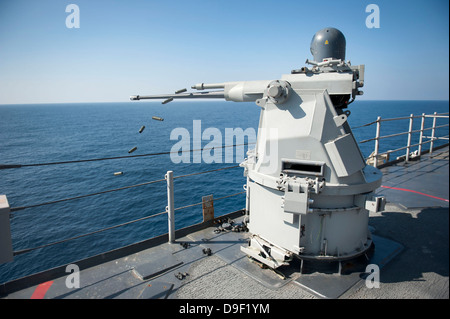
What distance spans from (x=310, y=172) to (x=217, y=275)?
166cm

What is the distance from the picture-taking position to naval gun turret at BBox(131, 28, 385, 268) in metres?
3.36

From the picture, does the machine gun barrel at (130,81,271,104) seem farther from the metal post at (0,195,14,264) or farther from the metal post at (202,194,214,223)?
the metal post at (0,195,14,264)

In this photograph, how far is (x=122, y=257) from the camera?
3.98 m

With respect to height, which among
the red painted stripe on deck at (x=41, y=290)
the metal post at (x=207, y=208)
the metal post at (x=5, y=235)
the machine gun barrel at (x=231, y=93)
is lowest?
the red painted stripe on deck at (x=41, y=290)

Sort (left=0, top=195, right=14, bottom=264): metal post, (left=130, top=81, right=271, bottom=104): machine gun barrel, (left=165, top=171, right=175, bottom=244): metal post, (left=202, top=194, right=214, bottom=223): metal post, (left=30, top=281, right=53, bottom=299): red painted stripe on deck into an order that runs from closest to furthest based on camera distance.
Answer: (left=0, top=195, right=14, bottom=264): metal post
(left=30, top=281, right=53, bottom=299): red painted stripe on deck
(left=130, top=81, right=271, bottom=104): machine gun barrel
(left=165, top=171, right=175, bottom=244): metal post
(left=202, top=194, right=214, bottom=223): metal post

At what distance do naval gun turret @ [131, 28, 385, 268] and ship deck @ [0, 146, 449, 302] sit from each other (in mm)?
250

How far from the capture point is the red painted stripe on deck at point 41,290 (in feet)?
10.4

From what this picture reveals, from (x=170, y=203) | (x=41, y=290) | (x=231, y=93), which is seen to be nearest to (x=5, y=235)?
(x=41, y=290)

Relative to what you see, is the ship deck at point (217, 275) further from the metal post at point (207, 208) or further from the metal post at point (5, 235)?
the metal post at point (5, 235)

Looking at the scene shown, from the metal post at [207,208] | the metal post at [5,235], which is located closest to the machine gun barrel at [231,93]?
the metal post at [207,208]

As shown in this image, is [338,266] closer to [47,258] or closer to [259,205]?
[259,205]

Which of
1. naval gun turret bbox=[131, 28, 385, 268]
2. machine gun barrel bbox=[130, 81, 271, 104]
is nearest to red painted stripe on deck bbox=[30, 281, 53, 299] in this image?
naval gun turret bbox=[131, 28, 385, 268]
